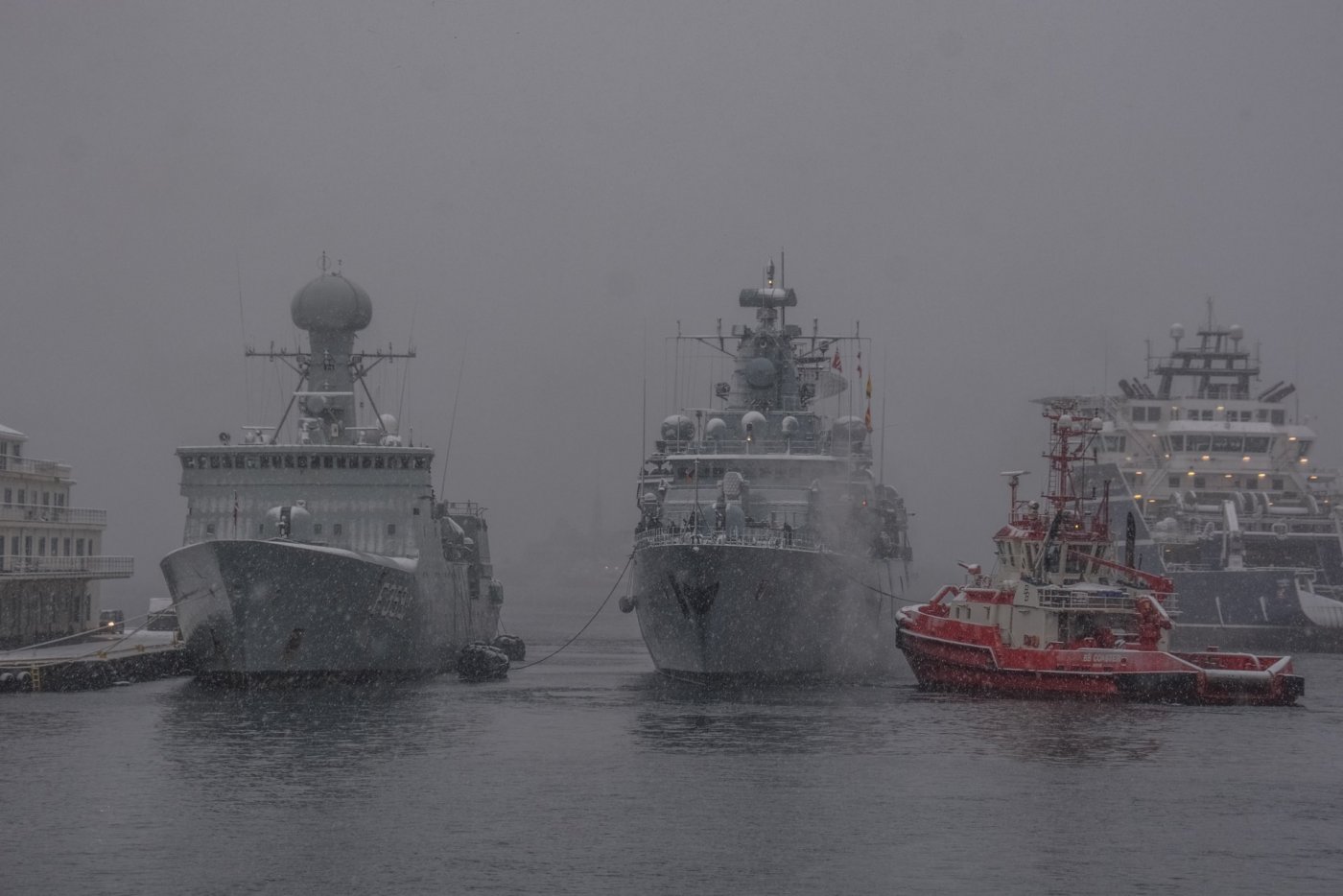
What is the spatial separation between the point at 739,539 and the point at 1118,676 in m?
11.3

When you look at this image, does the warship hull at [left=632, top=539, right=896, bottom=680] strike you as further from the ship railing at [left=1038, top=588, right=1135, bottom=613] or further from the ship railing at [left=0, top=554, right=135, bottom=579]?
the ship railing at [left=0, top=554, right=135, bottom=579]

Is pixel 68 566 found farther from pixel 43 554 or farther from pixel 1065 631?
pixel 1065 631

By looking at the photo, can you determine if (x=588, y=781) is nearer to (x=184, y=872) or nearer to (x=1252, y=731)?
(x=184, y=872)

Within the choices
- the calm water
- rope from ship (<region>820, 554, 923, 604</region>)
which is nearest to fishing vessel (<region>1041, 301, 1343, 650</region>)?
rope from ship (<region>820, 554, 923, 604</region>)

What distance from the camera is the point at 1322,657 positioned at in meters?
75.9

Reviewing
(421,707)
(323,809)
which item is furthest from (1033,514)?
(323,809)

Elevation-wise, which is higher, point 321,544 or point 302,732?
point 321,544

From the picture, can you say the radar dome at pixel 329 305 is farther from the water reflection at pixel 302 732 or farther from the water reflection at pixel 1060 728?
the water reflection at pixel 1060 728

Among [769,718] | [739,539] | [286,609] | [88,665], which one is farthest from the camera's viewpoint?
[739,539]

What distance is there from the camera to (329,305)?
56625 millimetres

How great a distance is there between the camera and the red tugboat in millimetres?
47500

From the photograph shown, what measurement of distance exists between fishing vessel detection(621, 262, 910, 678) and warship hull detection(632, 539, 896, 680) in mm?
43

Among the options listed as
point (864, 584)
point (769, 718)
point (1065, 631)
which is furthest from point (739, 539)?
point (1065, 631)

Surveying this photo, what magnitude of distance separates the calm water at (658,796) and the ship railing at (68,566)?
1326 cm
